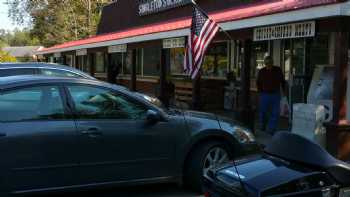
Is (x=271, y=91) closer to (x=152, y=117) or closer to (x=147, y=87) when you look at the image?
(x=152, y=117)

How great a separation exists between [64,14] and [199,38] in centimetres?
4064

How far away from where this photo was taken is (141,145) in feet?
21.0

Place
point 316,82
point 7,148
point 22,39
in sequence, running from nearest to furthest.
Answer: point 7,148, point 316,82, point 22,39

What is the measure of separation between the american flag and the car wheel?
2902 millimetres

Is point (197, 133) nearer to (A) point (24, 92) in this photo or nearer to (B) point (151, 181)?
(B) point (151, 181)

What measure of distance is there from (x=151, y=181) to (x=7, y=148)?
5.69ft

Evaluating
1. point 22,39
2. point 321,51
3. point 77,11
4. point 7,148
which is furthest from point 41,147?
point 22,39

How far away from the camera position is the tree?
46.9 meters

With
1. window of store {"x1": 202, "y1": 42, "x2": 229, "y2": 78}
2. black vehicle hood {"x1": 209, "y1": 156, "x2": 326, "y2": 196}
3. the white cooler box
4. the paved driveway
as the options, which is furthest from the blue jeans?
black vehicle hood {"x1": 209, "y1": 156, "x2": 326, "y2": 196}

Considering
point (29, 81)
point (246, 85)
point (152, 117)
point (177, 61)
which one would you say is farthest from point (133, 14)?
point (29, 81)

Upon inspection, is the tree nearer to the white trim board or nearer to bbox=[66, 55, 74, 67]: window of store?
bbox=[66, 55, 74, 67]: window of store

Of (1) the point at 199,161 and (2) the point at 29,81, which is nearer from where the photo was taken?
(2) the point at 29,81

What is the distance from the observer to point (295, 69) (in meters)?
13.6

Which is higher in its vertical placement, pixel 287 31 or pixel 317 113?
pixel 287 31
